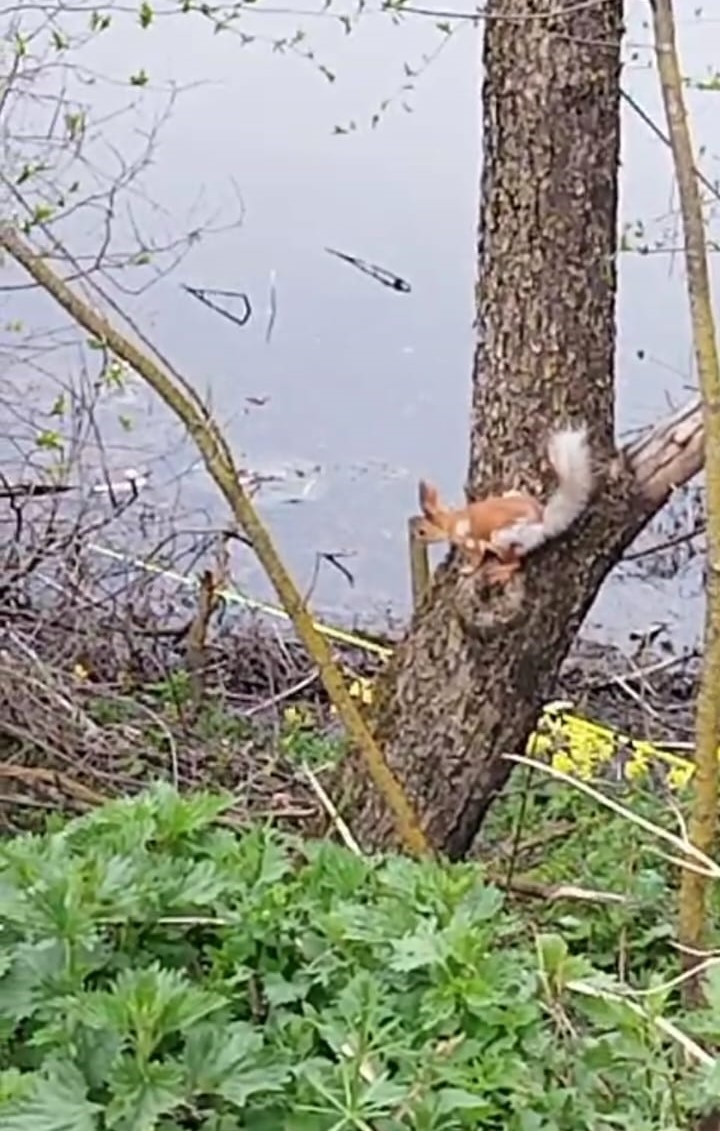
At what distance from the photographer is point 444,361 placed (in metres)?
5.05

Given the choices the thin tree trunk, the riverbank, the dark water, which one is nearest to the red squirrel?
the thin tree trunk

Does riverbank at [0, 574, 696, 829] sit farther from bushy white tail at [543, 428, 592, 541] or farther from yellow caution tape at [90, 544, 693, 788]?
bushy white tail at [543, 428, 592, 541]

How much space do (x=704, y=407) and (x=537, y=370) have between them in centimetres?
43

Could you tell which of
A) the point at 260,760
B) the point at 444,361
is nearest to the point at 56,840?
the point at 260,760

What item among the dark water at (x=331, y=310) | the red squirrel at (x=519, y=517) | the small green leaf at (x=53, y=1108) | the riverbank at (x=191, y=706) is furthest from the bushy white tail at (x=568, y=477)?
the small green leaf at (x=53, y=1108)

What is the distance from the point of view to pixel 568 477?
2379 mm

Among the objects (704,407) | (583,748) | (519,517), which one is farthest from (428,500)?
(583,748)

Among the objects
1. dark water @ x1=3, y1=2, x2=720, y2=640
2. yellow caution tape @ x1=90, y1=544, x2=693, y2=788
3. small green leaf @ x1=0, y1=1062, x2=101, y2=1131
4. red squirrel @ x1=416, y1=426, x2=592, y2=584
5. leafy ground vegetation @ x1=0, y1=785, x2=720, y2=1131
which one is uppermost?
dark water @ x1=3, y1=2, x2=720, y2=640

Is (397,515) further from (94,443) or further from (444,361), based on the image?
(94,443)

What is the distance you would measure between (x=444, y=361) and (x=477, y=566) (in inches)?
106

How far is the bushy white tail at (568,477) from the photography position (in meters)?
2.38

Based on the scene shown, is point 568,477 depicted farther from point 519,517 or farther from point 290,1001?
point 290,1001

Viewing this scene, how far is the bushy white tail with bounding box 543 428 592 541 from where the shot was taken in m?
2.38

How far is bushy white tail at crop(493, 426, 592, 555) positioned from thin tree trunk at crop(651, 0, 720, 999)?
37cm
